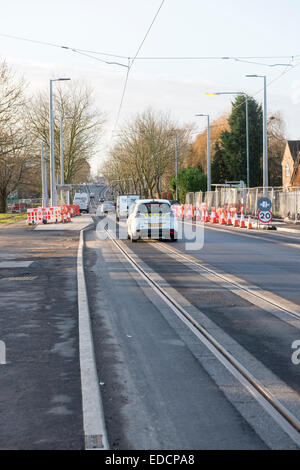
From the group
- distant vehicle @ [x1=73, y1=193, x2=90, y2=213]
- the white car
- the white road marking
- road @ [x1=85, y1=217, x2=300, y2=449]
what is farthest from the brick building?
road @ [x1=85, y1=217, x2=300, y2=449]

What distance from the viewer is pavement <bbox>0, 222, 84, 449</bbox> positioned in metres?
4.39

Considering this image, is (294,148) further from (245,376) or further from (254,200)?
(245,376)

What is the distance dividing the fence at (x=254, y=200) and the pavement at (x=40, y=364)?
2223cm

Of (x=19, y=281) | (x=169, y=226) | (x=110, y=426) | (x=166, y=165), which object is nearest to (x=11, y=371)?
(x=110, y=426)

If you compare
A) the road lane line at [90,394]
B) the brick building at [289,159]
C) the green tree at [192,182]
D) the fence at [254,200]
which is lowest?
the road lane line at [90,394]

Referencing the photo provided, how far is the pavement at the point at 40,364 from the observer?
439cm

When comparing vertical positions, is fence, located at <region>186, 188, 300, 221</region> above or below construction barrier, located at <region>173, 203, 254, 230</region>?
above

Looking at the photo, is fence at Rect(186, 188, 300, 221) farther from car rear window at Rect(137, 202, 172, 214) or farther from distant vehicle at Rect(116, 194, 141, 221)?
car rear window at Rect(137, 202, 172, 214)

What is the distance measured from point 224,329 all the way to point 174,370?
183 centimetres

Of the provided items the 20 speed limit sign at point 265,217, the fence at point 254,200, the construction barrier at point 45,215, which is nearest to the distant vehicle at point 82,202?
the fence at point 254,200

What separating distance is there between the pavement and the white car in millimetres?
8611

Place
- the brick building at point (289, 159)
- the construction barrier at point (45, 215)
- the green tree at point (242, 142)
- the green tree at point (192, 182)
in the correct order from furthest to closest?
1. the green tree at point (242, 142)
2. the brick building at point (289, 159)
3. the green tree at point (192, 182)
4. the construction barrier at point (45, 215)

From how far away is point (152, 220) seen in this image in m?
21.9

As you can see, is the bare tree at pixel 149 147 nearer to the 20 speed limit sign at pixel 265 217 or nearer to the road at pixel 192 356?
the 20 speed limit sign at pixel 265 217
